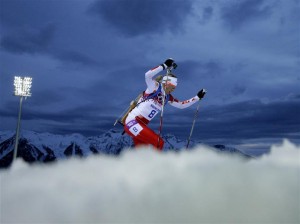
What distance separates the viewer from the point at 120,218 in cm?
312

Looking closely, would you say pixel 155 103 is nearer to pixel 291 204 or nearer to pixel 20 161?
pixel 20 161

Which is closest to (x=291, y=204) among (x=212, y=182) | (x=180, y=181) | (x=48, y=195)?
(x=212, y=182)

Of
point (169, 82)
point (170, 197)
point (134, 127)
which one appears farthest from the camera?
point (169, 82)

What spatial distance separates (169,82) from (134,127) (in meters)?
1.51

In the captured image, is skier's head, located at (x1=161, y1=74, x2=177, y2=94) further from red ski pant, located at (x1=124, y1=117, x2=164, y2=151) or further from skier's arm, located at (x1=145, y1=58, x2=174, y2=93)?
red ski pant, located at (x1=124, y1=117, x2=164, y2=151)

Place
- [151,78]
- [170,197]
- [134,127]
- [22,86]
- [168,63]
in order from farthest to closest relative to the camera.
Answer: [22,86] < [134,127] < [151,78] < [168,63] < [170,197]

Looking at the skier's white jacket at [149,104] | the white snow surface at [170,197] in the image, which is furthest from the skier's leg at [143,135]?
the white snow surface at [170,197]

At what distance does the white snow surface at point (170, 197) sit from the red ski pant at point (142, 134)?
393cm

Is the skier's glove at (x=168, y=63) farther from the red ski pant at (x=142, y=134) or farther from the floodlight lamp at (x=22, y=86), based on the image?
the floodlight lamp at (x=22, y=86)

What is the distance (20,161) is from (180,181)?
17.1 ft

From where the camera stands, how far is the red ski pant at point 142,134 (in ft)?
27.9

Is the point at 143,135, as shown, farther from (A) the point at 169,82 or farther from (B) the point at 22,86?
(B) the point at 22,86

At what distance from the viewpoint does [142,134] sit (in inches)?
340

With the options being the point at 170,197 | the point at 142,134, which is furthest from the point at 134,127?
the point at 170,197
